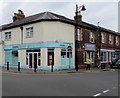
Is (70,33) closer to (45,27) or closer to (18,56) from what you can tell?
(45,27)

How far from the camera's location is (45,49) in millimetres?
17406

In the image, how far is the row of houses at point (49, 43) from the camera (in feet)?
57.7

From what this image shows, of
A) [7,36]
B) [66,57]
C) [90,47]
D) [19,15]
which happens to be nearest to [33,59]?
[66,57]

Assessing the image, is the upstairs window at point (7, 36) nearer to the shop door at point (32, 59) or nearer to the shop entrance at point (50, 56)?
the shop door at point (32, 59)

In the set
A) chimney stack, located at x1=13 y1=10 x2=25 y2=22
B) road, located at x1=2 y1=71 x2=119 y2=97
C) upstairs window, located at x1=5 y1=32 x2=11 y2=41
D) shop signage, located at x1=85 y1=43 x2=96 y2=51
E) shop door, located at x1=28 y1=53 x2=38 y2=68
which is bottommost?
road, located at x1=2 y1=71 x2=119 y2=97

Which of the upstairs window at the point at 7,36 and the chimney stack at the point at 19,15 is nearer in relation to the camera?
the upstairs window at the point at 7,36

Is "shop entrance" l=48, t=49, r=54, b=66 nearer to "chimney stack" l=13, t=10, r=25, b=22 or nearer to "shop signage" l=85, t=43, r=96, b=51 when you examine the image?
"shop signage" l=85, t=43, r=96, b=51

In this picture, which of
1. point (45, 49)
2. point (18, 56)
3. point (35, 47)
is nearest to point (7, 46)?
point (18, 56)

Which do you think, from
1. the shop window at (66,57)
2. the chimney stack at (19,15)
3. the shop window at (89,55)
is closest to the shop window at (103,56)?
the shop window at (89,55)

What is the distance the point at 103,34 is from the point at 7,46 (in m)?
15.7

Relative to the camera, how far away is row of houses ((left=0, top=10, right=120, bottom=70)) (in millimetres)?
17578

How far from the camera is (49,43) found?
17406 mm

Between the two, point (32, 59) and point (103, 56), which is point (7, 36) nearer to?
point (32, 59)

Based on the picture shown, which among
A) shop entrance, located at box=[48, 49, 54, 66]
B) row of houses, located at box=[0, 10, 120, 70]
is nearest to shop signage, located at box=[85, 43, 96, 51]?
row of houses, located at box=[0, 10, 120, 70]
